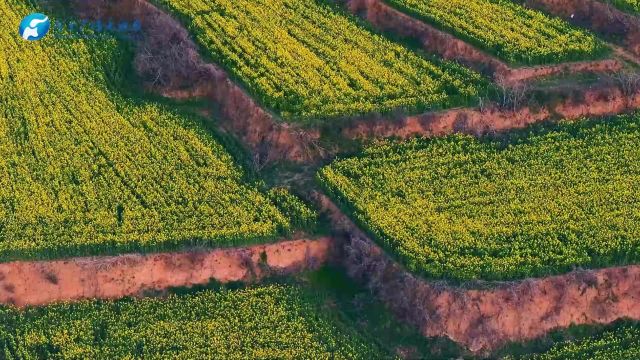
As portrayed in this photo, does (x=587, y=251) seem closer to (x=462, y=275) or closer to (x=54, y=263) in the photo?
(x=462, y=275)

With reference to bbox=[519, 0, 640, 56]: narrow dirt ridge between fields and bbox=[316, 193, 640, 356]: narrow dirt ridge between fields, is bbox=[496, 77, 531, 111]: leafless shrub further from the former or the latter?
bbox=[316, 193, 640, 356]: narrow dirt ridge between fields

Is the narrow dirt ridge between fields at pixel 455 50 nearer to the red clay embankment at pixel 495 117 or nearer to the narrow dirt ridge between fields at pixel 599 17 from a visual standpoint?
the red clay embankment at pixel 495 117

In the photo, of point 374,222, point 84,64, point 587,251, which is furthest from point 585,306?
point 84,64

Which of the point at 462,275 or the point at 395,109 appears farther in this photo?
the point at 395,109

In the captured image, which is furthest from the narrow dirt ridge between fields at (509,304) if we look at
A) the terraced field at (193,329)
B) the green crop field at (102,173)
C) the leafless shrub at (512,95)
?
the leafless shrub at (512,95)

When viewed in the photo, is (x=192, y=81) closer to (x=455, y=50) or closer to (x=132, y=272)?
(x=132, y=272)

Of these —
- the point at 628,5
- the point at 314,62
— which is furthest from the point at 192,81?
the point at 628,5
